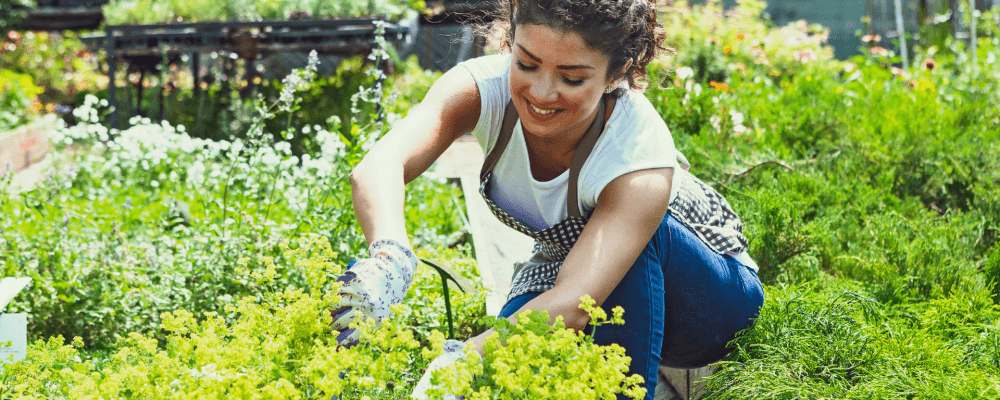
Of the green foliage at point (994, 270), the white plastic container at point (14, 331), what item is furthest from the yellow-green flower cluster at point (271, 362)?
the green foliage at point (994, 270)

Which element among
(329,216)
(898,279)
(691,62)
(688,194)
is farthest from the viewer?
(691,62)

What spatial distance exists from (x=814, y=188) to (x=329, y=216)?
67.9 inches

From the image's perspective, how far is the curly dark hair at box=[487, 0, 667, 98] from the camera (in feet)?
4.75

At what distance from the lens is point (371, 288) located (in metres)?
1.23

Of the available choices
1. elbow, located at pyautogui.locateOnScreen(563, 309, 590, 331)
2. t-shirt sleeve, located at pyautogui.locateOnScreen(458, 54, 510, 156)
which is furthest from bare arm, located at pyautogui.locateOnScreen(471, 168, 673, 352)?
t-shirt sleeve, located at pyautogui.locateOnScreen(458, 54, 510, 156)

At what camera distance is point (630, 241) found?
1.45 meters

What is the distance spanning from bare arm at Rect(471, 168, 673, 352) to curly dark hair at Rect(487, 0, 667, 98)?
23 centimetres

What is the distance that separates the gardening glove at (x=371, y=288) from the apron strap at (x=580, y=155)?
47 centimetres

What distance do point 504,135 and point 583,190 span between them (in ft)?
0.79

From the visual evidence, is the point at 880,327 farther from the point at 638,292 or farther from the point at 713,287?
the point at 638,292

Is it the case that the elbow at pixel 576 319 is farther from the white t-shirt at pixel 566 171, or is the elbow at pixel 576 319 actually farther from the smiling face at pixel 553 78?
the smiling face at pixel 553 78

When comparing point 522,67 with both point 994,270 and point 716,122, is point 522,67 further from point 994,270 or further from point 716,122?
point 716,122

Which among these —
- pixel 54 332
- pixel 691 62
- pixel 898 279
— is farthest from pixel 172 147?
pixel 691 62

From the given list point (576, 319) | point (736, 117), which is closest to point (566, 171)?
point (576, 319)
